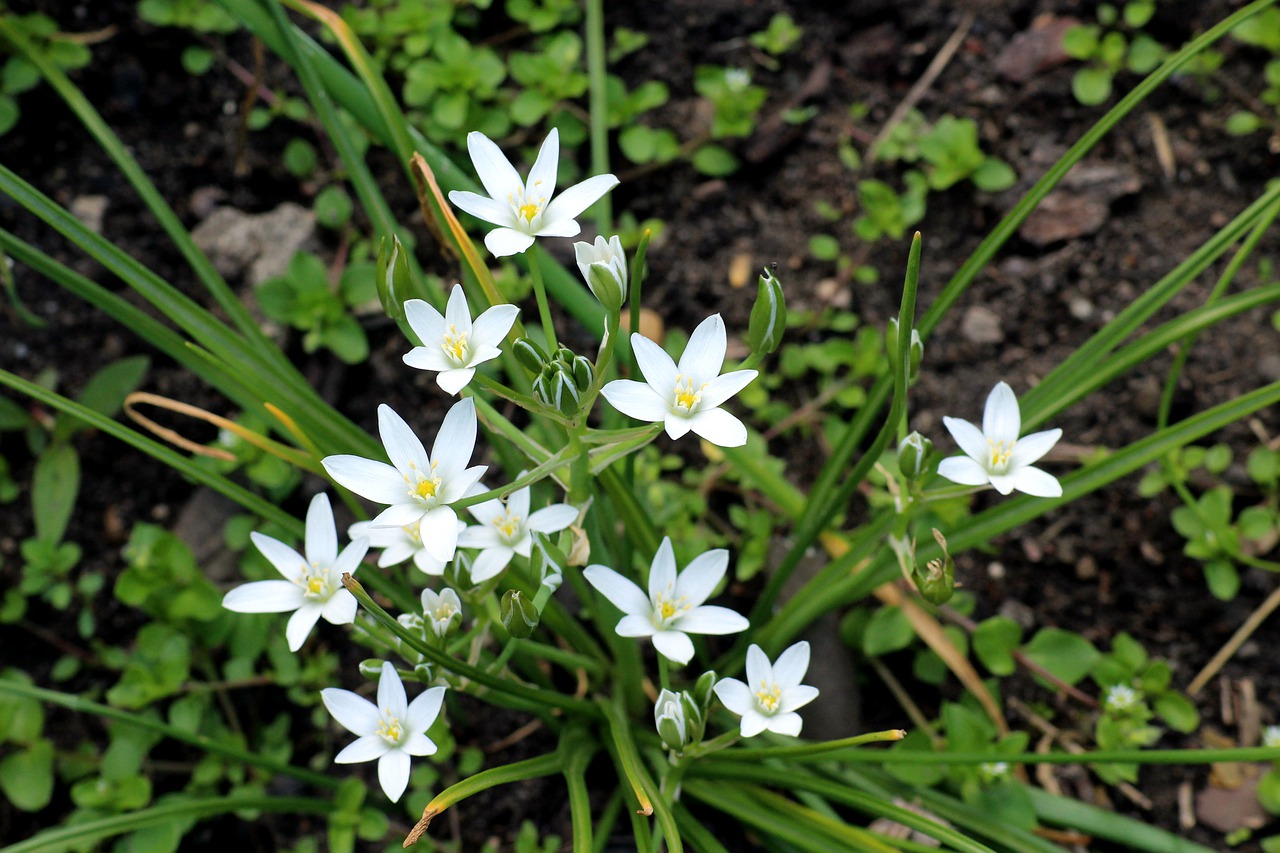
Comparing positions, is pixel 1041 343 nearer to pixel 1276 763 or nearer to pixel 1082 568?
pixel 1082 568

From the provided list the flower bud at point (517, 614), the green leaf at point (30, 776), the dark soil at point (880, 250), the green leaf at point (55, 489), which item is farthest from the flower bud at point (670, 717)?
the green leaf at point (55, 489)

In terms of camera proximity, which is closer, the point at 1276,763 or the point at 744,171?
the point at 1276,763

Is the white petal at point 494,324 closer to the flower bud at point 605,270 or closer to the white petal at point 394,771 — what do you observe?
the flower bud at point 605,270

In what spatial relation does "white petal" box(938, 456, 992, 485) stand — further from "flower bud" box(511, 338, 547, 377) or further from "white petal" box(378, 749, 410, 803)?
"white petal" box(378, 749, 410, 803)

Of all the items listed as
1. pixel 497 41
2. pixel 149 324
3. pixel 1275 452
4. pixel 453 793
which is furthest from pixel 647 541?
pixel 497 41

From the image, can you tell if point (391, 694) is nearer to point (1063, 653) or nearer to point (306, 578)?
point (306, 578)

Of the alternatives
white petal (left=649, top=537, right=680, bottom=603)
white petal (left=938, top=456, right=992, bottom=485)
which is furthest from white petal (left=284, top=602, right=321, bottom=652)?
white petal (left=938, top=456, right=992, bottom=485)

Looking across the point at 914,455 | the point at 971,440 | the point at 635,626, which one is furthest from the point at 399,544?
the point at 971,440
